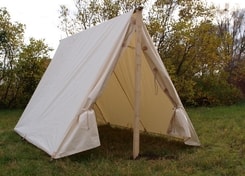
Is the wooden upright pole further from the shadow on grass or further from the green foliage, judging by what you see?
the green foliage

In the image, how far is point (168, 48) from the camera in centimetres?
1001

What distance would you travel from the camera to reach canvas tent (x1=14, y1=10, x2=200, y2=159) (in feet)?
11.0

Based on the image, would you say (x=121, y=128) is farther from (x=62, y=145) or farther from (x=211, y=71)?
(x=211, y=71)

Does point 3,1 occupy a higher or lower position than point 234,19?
higher

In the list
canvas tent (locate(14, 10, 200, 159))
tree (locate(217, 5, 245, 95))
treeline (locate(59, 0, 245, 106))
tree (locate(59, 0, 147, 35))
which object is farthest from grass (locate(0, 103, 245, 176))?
tree (locate(217, 5, 245, 95))

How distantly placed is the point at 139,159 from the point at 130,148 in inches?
23.2

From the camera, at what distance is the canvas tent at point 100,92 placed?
336cm

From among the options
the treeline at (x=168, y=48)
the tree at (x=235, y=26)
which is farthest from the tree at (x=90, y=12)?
the tree at (x=235, y=26)

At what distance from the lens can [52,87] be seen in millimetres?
4672

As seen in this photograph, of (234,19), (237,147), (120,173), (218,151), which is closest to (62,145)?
(120,173)

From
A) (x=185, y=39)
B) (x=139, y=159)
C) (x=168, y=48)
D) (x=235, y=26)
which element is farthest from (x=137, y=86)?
(x=235, y=26)

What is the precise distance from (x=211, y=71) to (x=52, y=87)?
6.52 meters

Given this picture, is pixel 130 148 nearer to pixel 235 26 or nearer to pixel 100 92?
pixel 100 92

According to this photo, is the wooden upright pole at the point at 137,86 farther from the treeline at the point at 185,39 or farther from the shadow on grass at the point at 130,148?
the treeline at the point at 185,39
